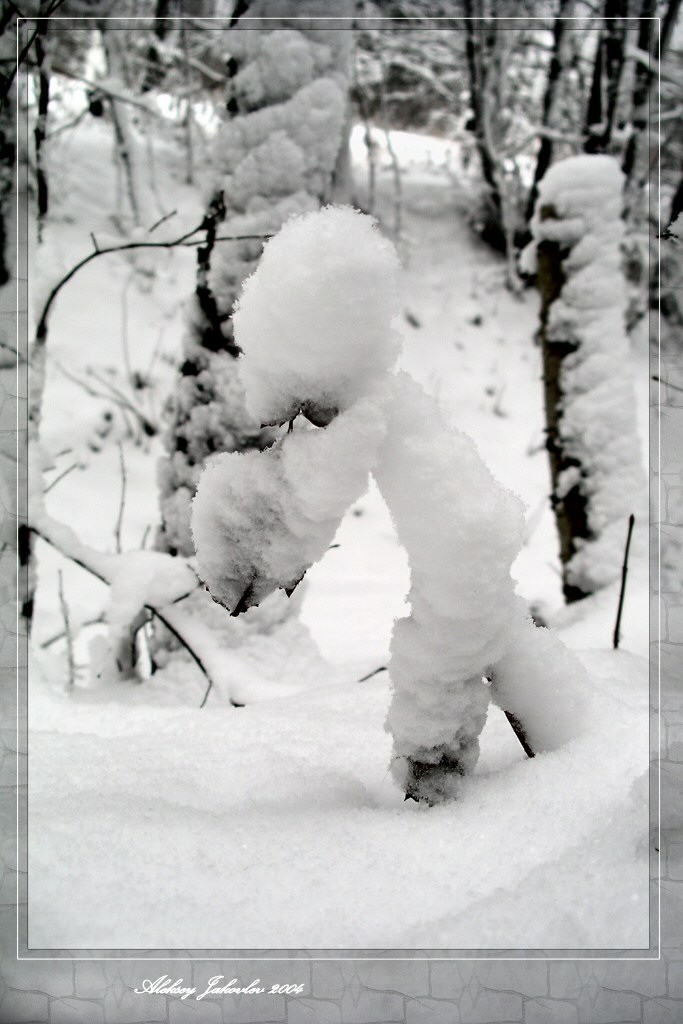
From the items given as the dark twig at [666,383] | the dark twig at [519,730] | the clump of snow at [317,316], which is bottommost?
the dark twig at [519,730]

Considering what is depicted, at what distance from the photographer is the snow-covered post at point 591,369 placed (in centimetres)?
176

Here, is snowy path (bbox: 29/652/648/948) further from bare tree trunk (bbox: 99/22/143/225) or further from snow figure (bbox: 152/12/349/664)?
bare tree trunk (bbox: 99/22/143/225)

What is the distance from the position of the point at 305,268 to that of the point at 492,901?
1.48 feet

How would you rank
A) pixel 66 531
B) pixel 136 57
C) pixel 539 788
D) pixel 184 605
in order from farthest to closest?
pixel 136 57 → pixel 184 605 → pixel 66 531 → pixel 539 788

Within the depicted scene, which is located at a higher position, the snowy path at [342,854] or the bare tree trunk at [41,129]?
the bare tree trunk at [41,129]

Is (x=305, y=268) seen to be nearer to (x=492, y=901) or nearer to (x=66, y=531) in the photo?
(x=492, y=901)

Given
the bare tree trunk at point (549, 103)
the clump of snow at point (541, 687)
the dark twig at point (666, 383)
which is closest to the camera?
the clump of snow at point (541, 687)

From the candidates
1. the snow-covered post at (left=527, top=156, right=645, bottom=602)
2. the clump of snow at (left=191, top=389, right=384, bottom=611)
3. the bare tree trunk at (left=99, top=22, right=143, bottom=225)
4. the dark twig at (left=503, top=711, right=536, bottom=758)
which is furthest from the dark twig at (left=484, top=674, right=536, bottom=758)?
the bare tree trunk at (left=99, top=22, right=143, bottom=225)

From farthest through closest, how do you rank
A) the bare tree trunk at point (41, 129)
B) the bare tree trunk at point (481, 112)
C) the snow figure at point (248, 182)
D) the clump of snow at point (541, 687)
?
the bare tree trunk at point (481, 112) → the snow figure at point (248, 182) → the bare tree trunk at point (41, 129) → the clump of snow at point (541, 687)

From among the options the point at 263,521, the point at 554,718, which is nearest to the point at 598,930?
the point at 554,718

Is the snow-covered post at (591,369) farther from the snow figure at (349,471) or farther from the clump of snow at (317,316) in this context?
the clump of snow at (317,316)

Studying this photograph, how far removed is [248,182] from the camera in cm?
139

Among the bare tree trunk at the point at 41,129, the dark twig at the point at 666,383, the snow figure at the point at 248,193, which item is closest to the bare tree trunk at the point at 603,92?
the snow figure at the point at 248,193

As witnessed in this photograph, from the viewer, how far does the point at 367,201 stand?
5883mm
